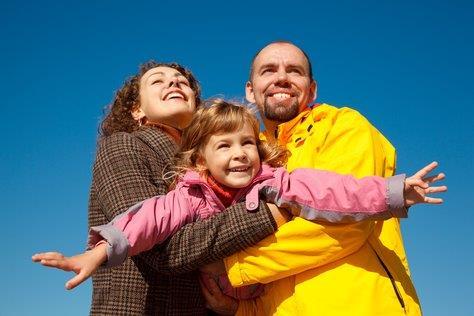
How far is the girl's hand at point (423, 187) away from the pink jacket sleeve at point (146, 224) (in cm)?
165

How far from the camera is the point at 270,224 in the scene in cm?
449

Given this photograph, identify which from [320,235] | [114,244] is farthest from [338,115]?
[114,244]

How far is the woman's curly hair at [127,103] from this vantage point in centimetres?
637

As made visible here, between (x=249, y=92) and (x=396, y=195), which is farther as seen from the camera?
(x=249, y=92)

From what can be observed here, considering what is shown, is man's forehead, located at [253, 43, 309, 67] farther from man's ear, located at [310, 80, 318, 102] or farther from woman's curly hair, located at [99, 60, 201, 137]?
woman's curly hair, located at [99, 60, 201, 137]

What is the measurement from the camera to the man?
14.4 feet

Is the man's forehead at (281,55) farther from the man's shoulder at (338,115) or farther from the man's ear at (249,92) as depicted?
the man's shoulder at (338,115)

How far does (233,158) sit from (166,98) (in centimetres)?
159

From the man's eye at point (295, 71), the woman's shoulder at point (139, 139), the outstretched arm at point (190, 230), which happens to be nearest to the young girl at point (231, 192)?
the outstretched arm at point (190, 230)

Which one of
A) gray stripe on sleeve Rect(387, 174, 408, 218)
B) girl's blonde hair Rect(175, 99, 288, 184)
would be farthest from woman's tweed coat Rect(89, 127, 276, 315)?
gray stripe on sleeve Rect(387, 174, 408, 218)

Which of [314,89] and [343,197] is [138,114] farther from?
[343,197]

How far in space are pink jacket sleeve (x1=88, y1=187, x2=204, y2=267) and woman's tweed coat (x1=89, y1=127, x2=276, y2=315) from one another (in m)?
0.13

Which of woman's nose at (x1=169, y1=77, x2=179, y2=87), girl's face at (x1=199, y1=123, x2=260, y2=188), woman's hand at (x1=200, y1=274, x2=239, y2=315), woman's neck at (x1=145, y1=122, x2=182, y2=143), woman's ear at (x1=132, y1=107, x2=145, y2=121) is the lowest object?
woman's hand at (x1=200, y1=274, x2=239, y2=315)

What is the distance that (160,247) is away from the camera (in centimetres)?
464
